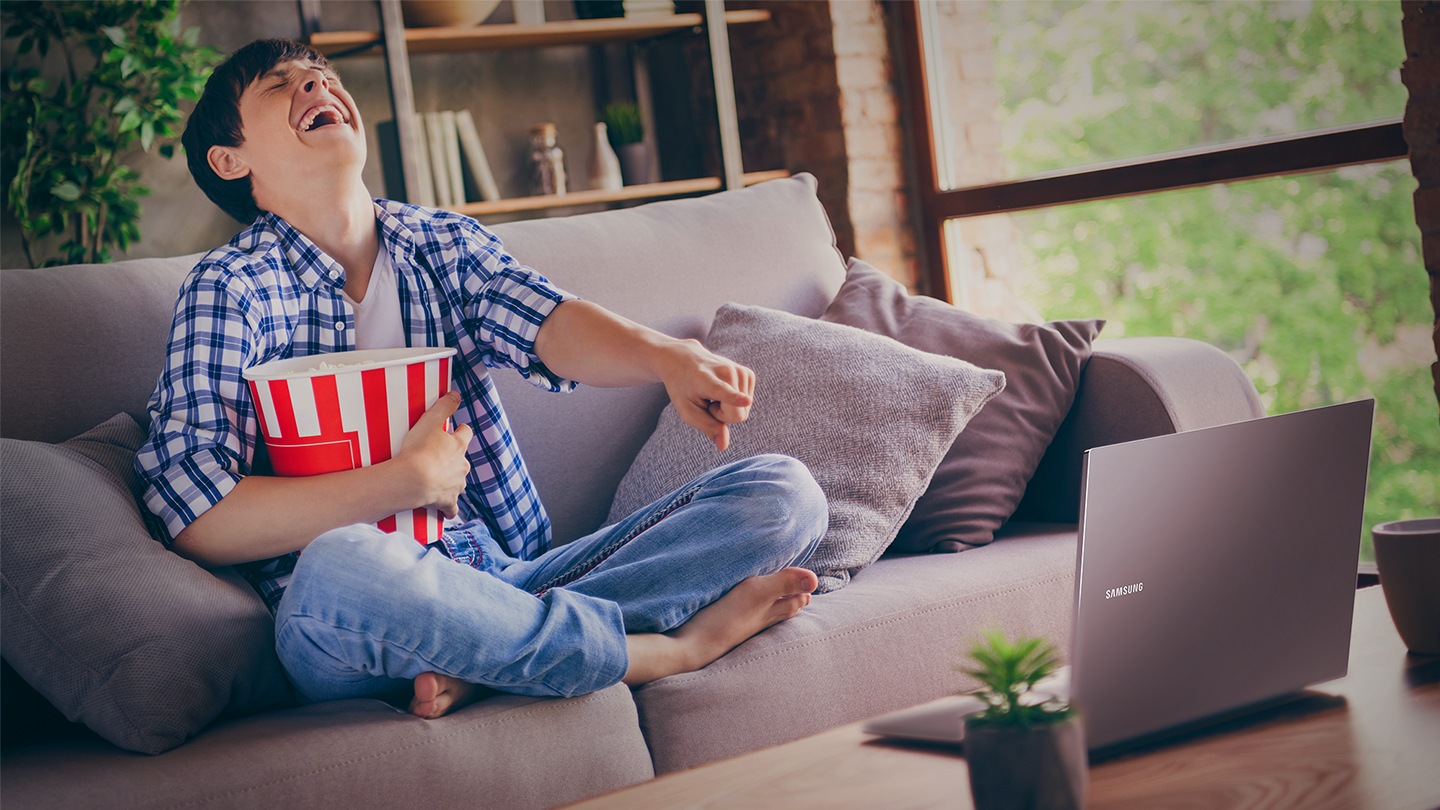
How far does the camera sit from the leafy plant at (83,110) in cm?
301

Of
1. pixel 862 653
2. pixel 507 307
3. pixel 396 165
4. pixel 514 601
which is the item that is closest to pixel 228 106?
pixel 507 307

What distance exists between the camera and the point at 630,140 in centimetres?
367

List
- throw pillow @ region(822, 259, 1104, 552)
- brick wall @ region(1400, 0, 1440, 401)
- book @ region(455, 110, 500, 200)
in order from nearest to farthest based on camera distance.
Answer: throw pillow @ region(822, 259, 1104, 552) < brick wall @ region(1400, 0, 1440, 401) < book @ region(455, 110, 500, 200)

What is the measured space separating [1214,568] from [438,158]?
2.81m

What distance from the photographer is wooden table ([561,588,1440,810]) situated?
0.78 meters

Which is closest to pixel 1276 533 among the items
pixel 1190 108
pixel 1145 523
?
pixel 1145 523

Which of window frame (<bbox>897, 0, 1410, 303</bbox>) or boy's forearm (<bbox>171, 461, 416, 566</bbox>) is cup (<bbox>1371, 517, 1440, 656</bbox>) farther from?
window frame (<bbox>897, 0, 1410, 303</bbox>)

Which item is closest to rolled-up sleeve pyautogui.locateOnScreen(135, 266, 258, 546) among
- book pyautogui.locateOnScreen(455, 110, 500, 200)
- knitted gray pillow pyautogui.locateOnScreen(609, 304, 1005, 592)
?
knitted gray pillow pyautogui.locateOnScreen(609, 304, 1005, 592)

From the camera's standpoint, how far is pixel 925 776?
2.83ft

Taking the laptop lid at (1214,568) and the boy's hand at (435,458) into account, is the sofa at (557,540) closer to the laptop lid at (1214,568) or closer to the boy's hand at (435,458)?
the boy's hand at (435,458)

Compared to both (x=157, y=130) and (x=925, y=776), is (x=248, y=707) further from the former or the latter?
(x=157, y=130)

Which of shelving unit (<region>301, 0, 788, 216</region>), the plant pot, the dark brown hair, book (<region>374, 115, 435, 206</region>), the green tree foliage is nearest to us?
the plant pot

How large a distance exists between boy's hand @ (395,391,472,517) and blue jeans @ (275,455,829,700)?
4.2 inches

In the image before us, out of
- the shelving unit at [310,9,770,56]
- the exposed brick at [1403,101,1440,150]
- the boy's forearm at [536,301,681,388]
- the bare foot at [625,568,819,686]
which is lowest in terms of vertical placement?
the bare foot at [625,568,819,686]
